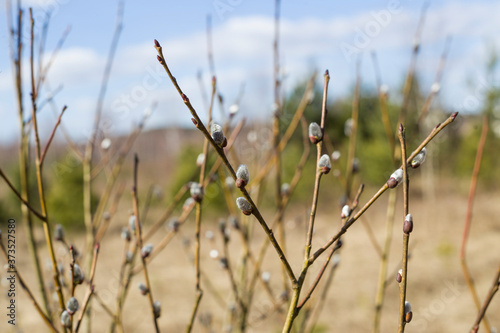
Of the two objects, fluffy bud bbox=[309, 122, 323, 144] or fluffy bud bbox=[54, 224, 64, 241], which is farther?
Result: fluffy bud bbox=[54, 224, 64, 241]

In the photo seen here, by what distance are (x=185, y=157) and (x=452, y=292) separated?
6930 millimetres

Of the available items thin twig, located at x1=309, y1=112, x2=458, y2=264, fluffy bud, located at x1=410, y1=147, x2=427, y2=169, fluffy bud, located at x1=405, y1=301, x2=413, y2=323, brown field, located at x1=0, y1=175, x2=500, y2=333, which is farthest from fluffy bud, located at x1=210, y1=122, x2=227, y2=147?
brown field, located at x1=0, y1=175, x2=500, y2=333

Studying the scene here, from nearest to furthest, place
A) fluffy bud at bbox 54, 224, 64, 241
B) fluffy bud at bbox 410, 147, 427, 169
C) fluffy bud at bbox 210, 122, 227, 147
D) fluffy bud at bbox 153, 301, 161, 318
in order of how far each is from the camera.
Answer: fluffy bud at bbox 210, 122, 227, 147 < fluffy bud at bbox 410, 147, 427, 169 < fluffy bud at bbox 153, 301, 161, 318 < fluffy bud at bbox 54, 224, 64, 241

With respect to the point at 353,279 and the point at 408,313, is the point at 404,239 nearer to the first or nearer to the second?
the point at 408,313

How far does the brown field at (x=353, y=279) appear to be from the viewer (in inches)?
195

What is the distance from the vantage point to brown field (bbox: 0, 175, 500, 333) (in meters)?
4.96

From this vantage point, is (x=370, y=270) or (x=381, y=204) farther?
(x=381, y=204)

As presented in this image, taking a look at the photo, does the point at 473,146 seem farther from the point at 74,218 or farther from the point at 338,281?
the point at 74,218

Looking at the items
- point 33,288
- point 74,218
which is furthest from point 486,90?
point 33,288

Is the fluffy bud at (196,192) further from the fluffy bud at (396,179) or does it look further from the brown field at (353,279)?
the brown field at (353,279)

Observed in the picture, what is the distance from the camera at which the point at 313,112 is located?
14.5 metres

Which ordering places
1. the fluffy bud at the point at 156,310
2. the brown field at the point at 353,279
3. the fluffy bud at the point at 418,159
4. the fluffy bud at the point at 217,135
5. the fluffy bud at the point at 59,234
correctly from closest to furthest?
the fluffy bud at the point at 217,135, the fluffy bud at the point at 418,159, the fluffy bud at the point at 156,310, the fluffy bud at the point at 59,234, the brown field at the point at 353,279

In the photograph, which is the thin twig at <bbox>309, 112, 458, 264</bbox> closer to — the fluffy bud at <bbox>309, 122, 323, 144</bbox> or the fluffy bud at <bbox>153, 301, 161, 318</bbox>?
the fluffy bud at <bbox>309, 122, 323, 144</bbox>

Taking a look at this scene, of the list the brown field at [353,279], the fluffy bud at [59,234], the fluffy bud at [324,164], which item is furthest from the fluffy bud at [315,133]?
the brown field at [353,279]
